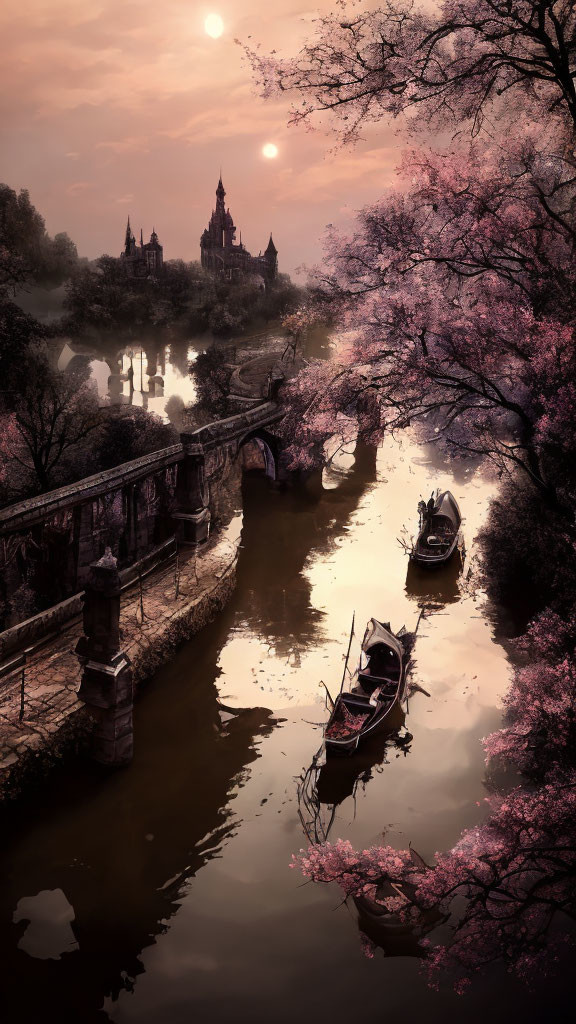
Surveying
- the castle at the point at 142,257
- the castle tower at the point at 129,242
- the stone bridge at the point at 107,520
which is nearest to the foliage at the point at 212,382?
the castle at the point at 142,257

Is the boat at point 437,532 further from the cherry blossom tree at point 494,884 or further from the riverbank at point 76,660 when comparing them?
the cherry blossom tree at point 494,884

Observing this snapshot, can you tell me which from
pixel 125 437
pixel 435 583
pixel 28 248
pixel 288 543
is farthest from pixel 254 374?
pixel 435 583

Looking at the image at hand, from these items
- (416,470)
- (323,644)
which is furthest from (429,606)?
(416,470)

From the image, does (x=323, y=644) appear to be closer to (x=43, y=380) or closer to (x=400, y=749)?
(x=400, y=749)

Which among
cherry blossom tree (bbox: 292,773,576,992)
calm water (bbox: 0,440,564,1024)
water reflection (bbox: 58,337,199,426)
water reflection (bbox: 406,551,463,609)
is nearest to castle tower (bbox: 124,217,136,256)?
water reflection (bbox: 58,337,199,426)

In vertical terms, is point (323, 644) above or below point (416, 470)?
below

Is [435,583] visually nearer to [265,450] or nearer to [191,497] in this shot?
[191,497]
